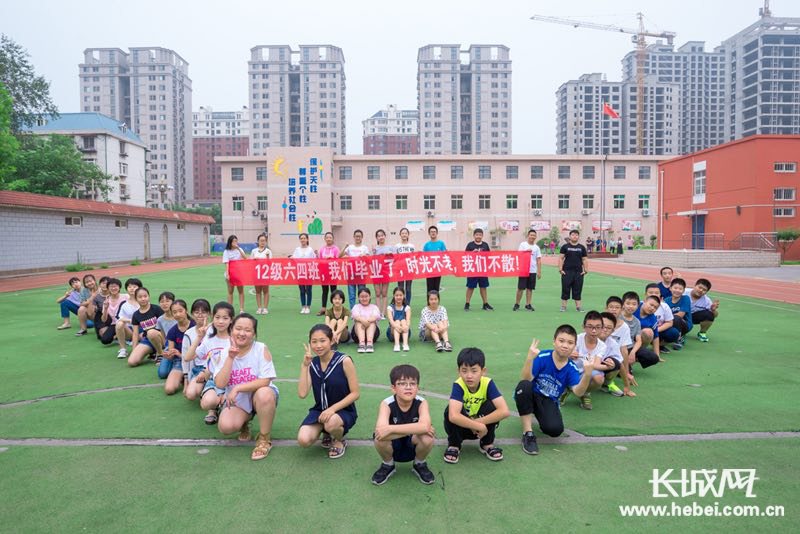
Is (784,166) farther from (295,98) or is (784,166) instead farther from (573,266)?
(295,98)

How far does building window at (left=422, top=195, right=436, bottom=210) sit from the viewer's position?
4653 cm

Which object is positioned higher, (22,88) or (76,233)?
(22,88)

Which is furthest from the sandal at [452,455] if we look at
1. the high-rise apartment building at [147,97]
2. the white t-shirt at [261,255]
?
the high-rise apartment building at [147,97]

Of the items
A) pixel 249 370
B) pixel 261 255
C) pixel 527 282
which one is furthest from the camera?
pixel 527 282

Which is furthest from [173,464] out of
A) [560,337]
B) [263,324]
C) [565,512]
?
[263,324]

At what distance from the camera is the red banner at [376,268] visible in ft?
32.4

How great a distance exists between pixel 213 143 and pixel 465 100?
63.7 metres

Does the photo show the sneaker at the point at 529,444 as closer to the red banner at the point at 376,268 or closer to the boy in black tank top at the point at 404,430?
the boy in black tank top at the point at 404,430

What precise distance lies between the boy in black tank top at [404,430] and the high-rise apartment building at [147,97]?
106m

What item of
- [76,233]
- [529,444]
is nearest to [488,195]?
[76,233]

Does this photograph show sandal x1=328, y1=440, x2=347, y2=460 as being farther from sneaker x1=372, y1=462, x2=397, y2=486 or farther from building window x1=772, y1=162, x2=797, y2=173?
building window x1=772, y1=162, x2=797, y2=173

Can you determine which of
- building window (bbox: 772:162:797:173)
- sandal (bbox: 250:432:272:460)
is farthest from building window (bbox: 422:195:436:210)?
sandal (bbox: 250:432:272:460)
